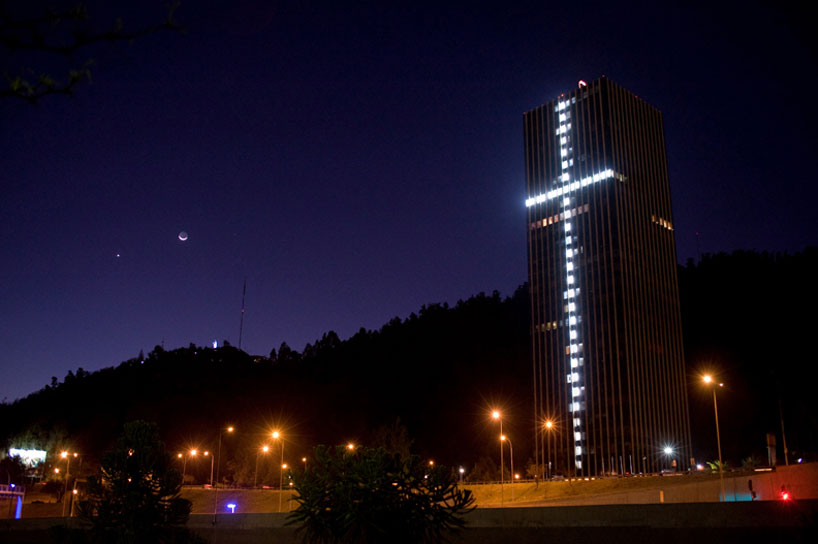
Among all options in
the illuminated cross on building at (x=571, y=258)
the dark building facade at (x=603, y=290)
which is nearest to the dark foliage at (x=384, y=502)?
the dark building facade at (x=603, y=290)

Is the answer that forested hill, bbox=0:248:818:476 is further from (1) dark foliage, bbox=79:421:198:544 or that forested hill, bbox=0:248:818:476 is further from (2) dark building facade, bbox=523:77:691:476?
(1) dark foliage, bbox=79:421:198:544

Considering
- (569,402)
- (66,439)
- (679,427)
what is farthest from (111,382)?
(679,427)

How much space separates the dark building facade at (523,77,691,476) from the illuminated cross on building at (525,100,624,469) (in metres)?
0.15

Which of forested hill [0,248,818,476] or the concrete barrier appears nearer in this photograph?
the concrete barrier

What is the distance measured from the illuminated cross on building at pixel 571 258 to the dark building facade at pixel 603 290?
15 centimetres

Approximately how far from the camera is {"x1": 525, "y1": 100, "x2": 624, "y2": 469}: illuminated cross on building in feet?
343

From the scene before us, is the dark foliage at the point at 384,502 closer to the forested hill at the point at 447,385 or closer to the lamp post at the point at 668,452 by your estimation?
the forested hill at the point at 447,385

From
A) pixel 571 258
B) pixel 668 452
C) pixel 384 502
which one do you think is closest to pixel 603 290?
pixel 571 258

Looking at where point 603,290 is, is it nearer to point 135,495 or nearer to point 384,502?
point 135,495

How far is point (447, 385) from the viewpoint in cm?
13438

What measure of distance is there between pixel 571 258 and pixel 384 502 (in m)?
101

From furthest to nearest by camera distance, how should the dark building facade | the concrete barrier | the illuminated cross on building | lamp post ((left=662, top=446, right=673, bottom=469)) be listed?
the illuminated cross on building < the dark building facade < lamp post ((left=662, top=446, right=673, bottom=469)) < the concrete barrier

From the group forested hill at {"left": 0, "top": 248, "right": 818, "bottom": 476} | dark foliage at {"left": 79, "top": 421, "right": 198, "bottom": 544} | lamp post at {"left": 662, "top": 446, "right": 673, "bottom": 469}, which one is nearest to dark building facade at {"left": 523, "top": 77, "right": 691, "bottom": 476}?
lamp post at {"left": 662, "top": 446, "right": 673, "bottom": 469}

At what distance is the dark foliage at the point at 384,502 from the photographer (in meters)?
13.6
